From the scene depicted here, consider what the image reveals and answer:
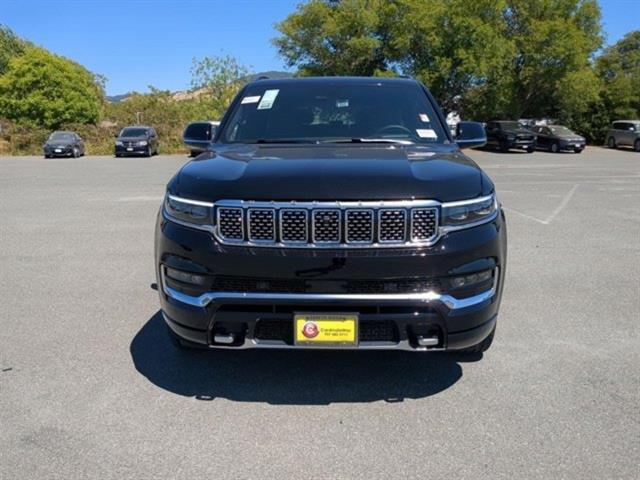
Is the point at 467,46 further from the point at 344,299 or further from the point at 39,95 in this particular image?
the point at 344,299

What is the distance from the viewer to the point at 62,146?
3306 centimetres

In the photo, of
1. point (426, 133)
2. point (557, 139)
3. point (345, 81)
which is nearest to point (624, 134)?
point (557, 139)

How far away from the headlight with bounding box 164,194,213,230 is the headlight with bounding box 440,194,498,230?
122 cm

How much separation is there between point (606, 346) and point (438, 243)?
2034mm

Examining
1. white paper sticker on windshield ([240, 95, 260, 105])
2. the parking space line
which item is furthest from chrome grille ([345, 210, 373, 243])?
the parking space line

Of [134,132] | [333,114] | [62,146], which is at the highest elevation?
[333,114]

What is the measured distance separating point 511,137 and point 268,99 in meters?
31.3

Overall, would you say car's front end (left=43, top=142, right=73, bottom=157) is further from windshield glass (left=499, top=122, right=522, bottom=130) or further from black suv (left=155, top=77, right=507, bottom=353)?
black suv (left=155, top=77, right=507, bottom=353)

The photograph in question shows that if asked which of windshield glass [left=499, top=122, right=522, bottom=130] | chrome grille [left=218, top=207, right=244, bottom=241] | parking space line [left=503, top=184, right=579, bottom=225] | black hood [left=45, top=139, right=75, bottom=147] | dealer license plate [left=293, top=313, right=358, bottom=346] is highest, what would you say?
chrome grille [left=218, top=207, right=244, bottom=241]

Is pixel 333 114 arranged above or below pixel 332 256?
above

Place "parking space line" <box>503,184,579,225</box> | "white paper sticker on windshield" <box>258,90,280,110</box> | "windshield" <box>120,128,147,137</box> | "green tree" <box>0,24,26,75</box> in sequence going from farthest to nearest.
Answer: "green tree" <box>0,24,26,75</box>
"windshield" <box>120,128,147,137</box>
"parking space line" <box>503,184,579,225</box>
"white paper sticker on windshield" <box>258,90,280,110</box>

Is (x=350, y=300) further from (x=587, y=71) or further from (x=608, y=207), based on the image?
(x=587, y=71)

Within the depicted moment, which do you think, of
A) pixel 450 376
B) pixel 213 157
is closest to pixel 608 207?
pixel 450 376

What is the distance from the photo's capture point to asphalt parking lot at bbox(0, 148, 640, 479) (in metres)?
2.85
